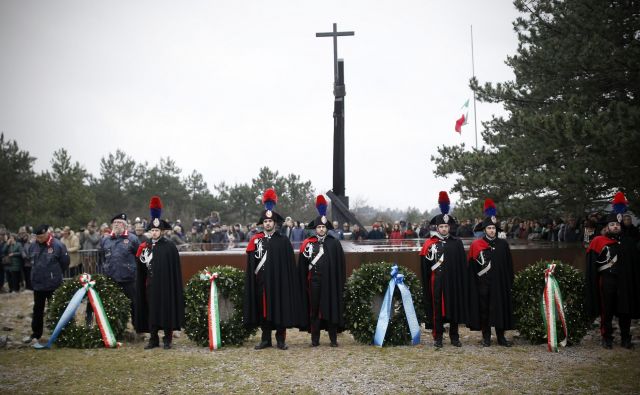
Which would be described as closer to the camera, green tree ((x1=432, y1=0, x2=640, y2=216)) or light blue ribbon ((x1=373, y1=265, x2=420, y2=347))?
light blue ribbon ((x1=373, y1=265, x2=420, y2=347))

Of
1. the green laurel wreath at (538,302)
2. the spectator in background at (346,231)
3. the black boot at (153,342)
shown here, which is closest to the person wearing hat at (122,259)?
the black boot at (153,342)

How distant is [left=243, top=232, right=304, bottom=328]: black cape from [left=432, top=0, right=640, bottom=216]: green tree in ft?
21.5

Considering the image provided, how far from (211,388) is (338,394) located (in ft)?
5.41

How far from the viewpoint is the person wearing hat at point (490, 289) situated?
1082 cm

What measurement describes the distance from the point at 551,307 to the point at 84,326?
8.10 meters

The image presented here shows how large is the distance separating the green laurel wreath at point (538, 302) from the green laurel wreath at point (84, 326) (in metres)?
7.00

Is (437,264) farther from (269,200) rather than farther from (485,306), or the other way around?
(269,200)

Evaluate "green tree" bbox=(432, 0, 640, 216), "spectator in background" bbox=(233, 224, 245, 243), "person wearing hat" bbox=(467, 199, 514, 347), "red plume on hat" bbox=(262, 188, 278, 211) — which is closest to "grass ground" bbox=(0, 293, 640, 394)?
"person wearing hat" bbox=(467, 199, 514, 347)

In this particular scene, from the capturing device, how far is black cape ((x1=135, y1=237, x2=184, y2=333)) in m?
10.9

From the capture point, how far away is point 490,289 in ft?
35.7

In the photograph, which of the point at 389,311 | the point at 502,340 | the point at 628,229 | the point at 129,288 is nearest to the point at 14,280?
the point at 129,288

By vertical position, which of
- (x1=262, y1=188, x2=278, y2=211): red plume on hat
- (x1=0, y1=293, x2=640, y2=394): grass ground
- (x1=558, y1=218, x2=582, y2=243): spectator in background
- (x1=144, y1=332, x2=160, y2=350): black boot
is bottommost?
(x1=0, y1=293, x2=640, y2=394): grass ground

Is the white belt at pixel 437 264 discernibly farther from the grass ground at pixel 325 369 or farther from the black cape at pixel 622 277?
the black cape at pixel 622 277

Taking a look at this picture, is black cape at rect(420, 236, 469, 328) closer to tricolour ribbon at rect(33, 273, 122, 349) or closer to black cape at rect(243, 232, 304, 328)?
black cape at rect(243, 232, 304, 328)
